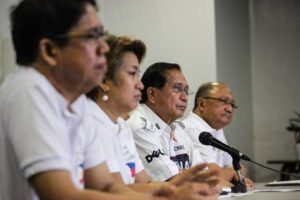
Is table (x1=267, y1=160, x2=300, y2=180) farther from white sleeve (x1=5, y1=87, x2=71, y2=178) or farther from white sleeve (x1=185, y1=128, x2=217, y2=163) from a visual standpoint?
white sleeve (x1=5, y1=87, x2=71, y2=178)

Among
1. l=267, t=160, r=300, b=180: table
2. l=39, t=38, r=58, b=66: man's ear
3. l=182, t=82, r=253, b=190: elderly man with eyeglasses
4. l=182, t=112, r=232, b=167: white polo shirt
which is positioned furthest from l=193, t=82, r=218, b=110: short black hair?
l=39, t=38, r=58, b=66: man's ear

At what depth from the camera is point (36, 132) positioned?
3.59ft

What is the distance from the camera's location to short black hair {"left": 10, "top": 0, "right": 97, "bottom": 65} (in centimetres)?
117

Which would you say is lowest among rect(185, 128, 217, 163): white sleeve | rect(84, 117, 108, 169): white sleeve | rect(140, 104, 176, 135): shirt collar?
rect(185, 128, 217, 163): white sleeve

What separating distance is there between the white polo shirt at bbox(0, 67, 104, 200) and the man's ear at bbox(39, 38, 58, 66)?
0.04 meters

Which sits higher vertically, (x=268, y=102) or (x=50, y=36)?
(x=50, y=36)

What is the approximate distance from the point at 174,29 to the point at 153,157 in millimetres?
1527

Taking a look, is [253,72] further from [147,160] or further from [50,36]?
[50,36]

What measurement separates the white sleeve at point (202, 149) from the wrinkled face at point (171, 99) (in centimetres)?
41

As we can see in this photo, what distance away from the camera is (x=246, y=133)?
4.82m

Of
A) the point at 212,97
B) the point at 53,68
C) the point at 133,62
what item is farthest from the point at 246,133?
the point at 53,68

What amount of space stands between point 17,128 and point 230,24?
11.5ft

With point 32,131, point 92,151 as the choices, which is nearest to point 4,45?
point 92,151

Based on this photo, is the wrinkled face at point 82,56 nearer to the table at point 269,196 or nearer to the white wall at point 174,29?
the table at point 269,196
